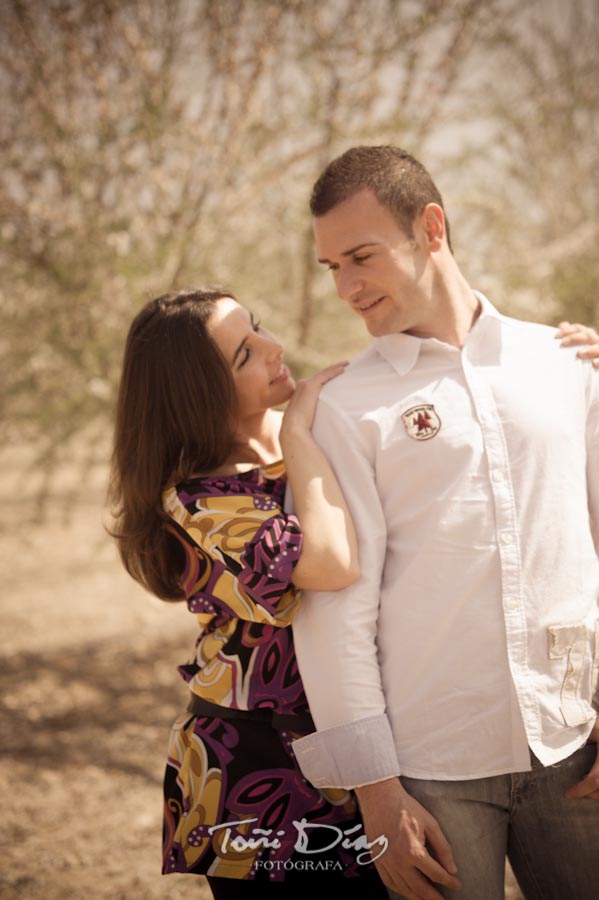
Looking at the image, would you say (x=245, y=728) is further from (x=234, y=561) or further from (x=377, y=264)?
(x=377, y=264)

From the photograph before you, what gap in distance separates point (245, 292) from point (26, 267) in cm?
118

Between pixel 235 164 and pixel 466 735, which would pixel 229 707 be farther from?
pixel 235 164

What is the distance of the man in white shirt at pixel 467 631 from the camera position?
1.91 metres

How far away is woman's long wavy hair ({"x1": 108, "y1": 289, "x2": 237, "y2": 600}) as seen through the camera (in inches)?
88.8

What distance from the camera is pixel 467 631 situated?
1979 mm

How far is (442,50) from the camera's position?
438 cm

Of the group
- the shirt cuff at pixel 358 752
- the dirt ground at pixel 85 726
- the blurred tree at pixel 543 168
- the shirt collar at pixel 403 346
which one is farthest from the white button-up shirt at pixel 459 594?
the blurred tree at pixel 543 168

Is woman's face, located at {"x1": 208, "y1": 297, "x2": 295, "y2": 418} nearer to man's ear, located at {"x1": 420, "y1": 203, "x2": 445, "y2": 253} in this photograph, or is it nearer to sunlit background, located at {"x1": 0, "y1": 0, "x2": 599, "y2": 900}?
man's ear, located at {"x1": 420, "y1": 203, "x2": 445, "y2": 253}

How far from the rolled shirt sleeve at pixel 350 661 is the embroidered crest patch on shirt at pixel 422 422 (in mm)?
125

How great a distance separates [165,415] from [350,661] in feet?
2.85

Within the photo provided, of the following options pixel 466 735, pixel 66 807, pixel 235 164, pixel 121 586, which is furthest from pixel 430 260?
pixel 121 586

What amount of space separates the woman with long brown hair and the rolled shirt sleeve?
0.06m

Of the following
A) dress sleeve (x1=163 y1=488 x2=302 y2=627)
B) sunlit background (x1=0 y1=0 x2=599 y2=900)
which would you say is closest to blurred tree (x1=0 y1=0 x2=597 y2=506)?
sunlit background (x1=0 y1=0 x2=599 y2=900)

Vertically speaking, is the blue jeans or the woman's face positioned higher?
the woman's face
